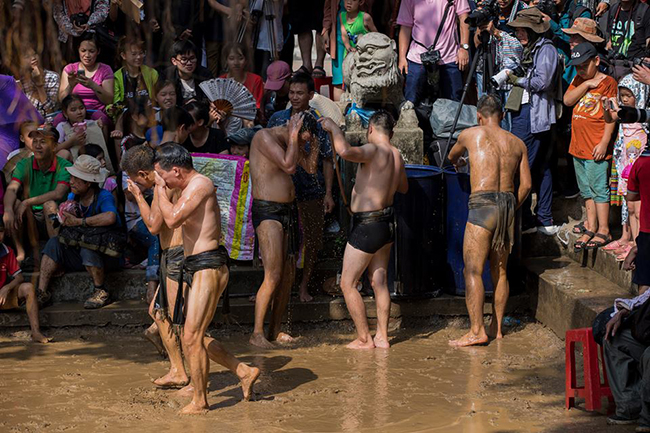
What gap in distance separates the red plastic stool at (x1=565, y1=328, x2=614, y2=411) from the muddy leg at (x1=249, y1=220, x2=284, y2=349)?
2788 millimetres

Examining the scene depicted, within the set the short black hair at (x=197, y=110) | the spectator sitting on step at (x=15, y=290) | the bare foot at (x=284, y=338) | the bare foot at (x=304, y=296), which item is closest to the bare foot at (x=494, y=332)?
the bare foot at (x=304, y=296)

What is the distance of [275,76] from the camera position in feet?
37.4

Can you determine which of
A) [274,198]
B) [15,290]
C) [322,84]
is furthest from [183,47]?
[15,290]

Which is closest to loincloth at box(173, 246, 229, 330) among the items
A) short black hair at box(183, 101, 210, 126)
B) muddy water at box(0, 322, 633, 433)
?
muddy water at box(0, 322, 633, 433)

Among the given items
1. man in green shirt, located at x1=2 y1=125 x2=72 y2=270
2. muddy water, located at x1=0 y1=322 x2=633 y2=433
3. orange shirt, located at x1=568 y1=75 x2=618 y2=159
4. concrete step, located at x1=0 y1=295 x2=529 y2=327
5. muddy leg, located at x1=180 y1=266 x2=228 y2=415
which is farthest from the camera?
orange shirt, located at x1=568 y1=75 x2=618 y2=159

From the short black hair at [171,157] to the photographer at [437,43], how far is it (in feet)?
14.7

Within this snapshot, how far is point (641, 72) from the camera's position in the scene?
25.6 ft

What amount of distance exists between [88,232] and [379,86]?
10.6 ft

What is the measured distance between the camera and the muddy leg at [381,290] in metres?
9.06

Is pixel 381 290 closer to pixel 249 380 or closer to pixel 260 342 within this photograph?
pixel 260 342

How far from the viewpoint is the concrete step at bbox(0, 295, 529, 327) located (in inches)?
373

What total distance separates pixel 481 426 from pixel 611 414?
0.96 meters

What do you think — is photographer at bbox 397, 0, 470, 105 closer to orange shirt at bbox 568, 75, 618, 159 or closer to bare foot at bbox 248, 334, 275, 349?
orange shirt at bbox 568, 75, 618, 159

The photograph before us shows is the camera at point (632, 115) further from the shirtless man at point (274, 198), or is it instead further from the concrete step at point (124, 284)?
the concrete step at point (124, 284)
